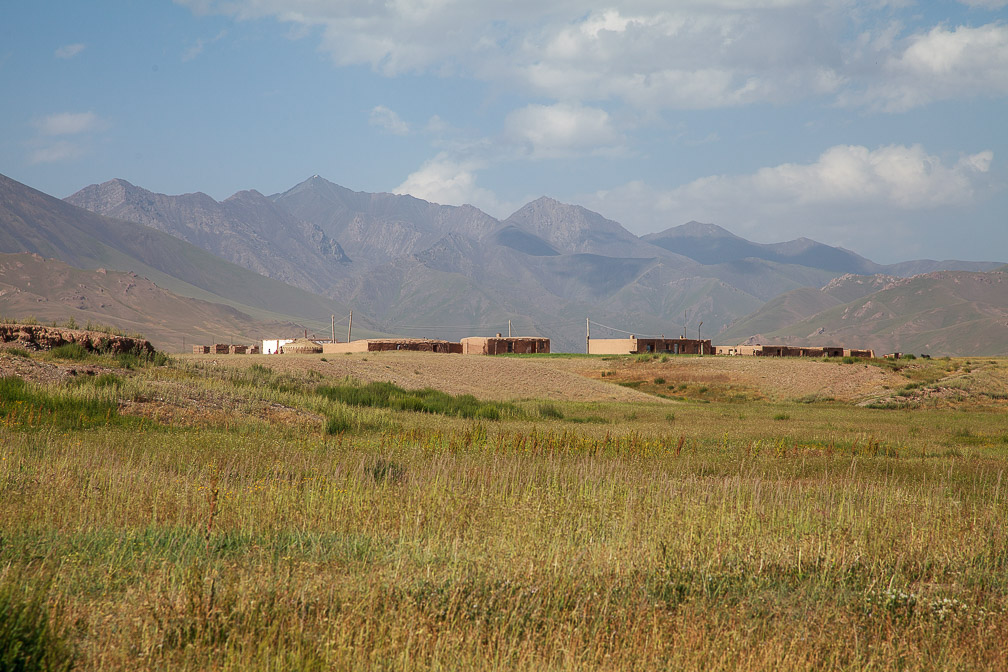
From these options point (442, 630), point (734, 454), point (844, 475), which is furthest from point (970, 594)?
point (734, 454)

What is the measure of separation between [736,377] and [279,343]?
60.6m

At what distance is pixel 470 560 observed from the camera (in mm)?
7301

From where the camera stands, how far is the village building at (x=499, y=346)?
81.5 metres

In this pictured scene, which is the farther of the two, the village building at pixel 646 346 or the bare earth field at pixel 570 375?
the village building at pixel 646 346

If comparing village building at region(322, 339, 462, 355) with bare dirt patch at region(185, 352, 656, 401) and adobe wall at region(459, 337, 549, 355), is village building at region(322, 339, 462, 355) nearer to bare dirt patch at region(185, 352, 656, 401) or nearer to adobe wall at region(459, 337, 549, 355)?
adobe wall at region(459, 337, 549, 355)

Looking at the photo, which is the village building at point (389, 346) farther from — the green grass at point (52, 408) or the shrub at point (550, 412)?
the green grass at point (52, 408)

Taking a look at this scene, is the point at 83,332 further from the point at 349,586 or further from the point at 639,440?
the point at 349,586

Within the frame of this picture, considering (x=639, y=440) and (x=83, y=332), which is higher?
(x=83, y=332)

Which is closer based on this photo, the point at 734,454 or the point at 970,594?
the point at 970,594

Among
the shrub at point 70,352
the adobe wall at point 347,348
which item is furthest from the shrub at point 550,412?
the adobe wall at point 347,348

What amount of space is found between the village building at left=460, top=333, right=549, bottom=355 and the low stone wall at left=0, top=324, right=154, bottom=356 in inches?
2000

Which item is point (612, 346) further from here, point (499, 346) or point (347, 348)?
point (347, 348)

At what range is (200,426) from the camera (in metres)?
18.5

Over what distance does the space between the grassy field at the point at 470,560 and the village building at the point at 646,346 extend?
226 feet
